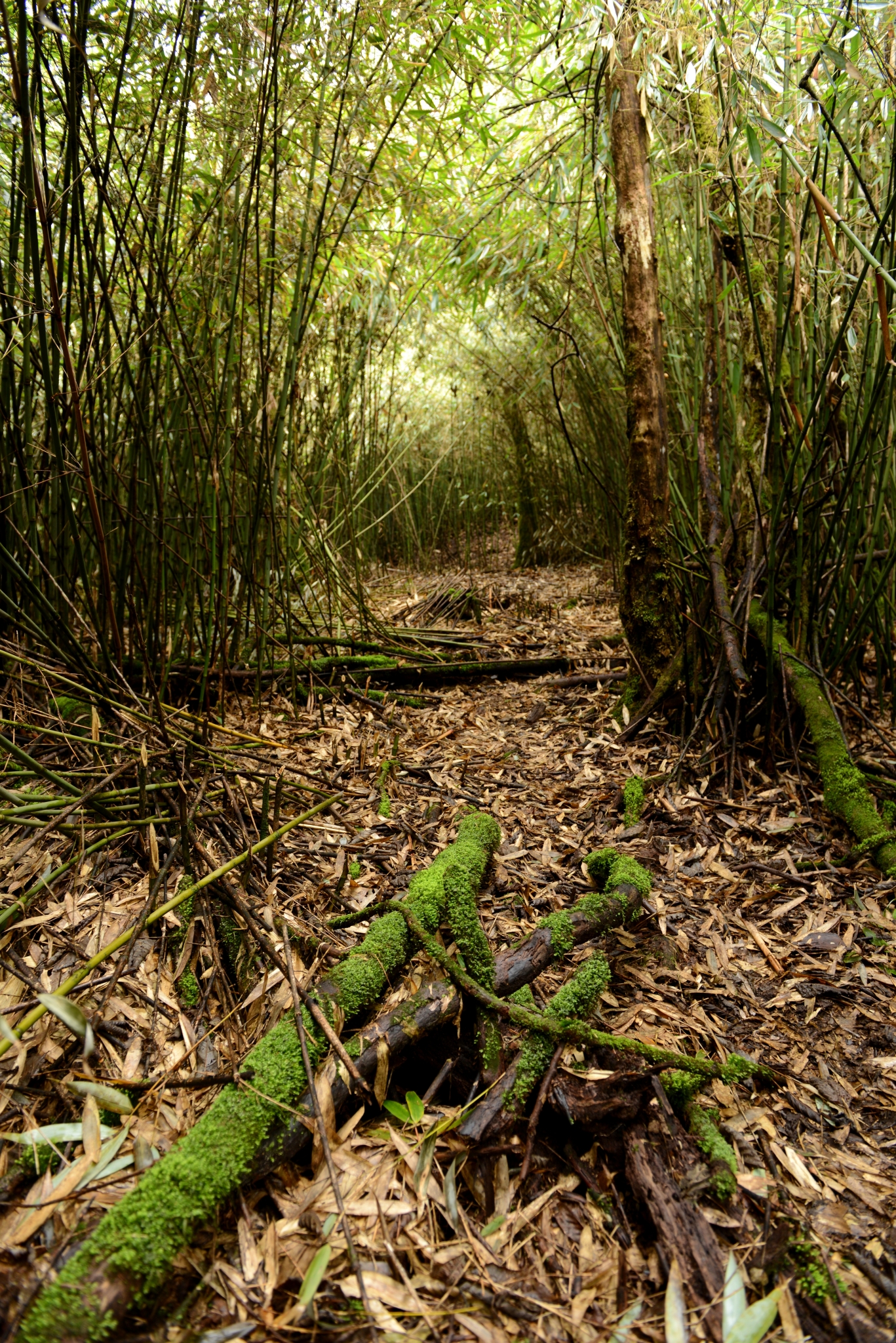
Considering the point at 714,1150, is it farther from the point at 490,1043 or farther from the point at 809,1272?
the point at 490,1043

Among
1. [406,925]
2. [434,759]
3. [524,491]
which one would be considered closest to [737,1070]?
[406,925]

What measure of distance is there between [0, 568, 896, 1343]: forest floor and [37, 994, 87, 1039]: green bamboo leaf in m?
0.22

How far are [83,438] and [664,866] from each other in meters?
1.22

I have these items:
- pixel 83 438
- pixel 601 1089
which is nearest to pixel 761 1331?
pixel 601 1089

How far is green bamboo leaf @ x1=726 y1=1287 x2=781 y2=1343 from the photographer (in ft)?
1.94

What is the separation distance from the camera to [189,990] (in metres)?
0.92

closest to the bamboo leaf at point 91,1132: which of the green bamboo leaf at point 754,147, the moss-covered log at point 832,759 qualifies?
the moss-covered log at point 832,759

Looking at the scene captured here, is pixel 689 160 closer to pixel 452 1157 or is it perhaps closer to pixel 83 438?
pixel 83 438

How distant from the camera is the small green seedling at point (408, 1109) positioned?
80cm

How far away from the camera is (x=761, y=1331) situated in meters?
0.59

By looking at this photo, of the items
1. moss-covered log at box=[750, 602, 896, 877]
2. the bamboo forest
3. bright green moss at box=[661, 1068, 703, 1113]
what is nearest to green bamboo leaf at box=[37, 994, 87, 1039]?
the bamboo forest

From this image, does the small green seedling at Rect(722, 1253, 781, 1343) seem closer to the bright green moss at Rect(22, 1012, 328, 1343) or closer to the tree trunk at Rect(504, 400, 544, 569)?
the bright green moss at Rect(22, 1012, 328, 1343)

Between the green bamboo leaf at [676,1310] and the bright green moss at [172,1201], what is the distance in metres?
0.39

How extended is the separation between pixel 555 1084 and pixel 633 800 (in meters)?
0.84
